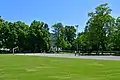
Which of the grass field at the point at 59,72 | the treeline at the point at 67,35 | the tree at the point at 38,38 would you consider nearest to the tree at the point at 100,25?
the treeline at the point at 67,35

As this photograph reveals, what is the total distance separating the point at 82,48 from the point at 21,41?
23.3 metres

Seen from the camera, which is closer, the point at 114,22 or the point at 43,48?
the point at 114,22

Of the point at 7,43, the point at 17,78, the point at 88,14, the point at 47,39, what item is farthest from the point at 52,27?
the point at 17,78

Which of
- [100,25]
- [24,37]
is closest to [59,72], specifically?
[100,25]

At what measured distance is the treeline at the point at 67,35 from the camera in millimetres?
87812

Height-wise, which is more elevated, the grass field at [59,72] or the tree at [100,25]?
the tree at [100,25]

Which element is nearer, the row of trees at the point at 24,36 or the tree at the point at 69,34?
the row of trees at the point at 24,36

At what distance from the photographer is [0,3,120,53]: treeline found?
87812 millimetres

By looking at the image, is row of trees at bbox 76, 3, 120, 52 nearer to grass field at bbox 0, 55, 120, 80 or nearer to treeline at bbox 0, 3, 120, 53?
treeline at bbox 0, 3, 120, 53

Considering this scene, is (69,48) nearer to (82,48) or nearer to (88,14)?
(82,48)

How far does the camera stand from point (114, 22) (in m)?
88.6

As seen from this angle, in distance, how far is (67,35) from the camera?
152875mm

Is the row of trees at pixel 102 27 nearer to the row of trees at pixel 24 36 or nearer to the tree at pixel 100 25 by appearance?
the tree at pixel 100 25

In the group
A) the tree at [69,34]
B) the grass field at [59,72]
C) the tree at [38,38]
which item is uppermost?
the tree at [69,34]
